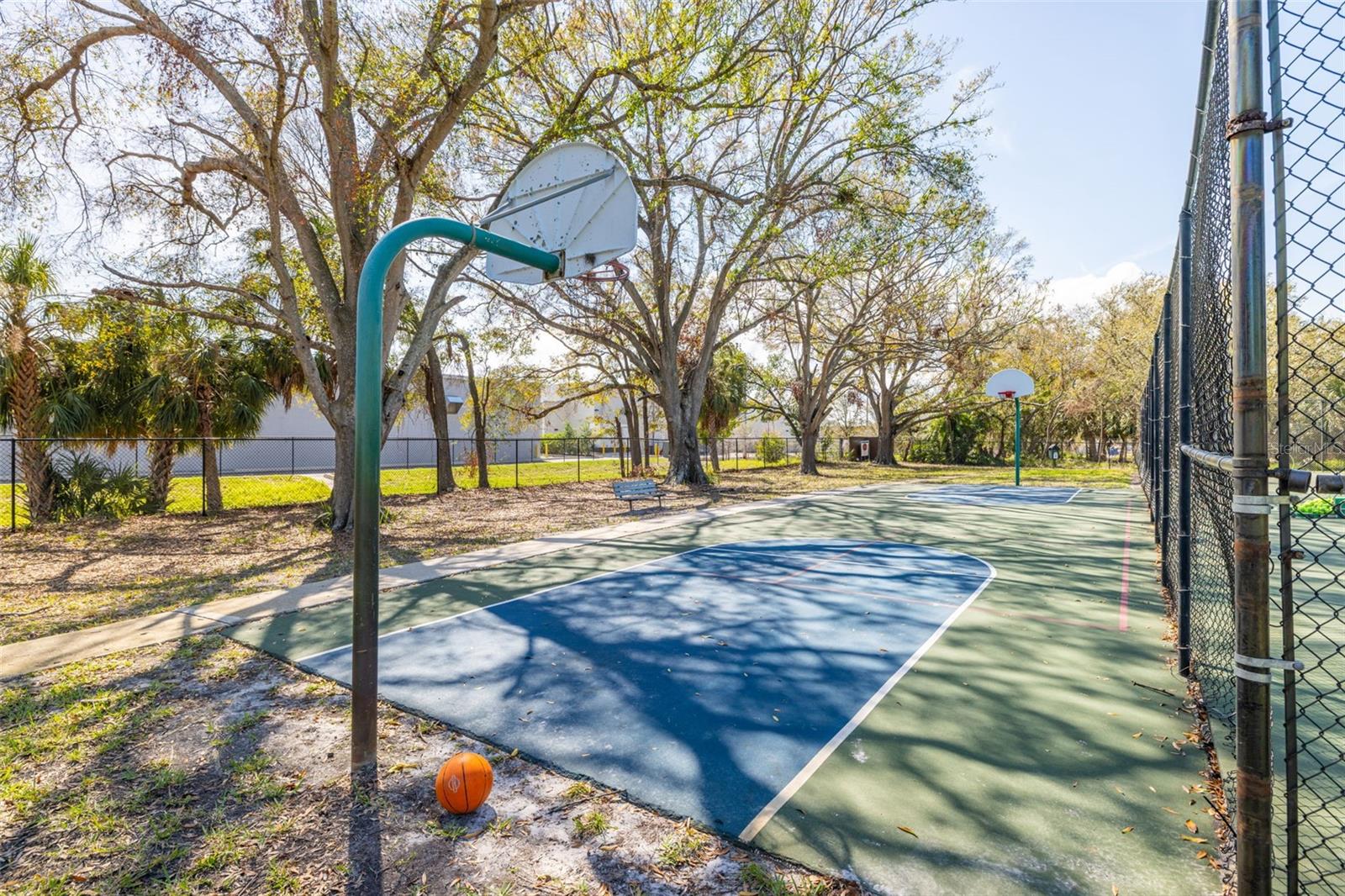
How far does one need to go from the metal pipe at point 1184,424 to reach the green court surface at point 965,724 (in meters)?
0.43

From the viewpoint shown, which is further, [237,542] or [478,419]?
[478,419]

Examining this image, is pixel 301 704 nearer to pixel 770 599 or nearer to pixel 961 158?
pixel 770 599

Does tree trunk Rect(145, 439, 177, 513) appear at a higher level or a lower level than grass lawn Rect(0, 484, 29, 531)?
higher

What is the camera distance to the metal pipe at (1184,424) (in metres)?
4.16

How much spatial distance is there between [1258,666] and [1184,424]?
296 centimetres

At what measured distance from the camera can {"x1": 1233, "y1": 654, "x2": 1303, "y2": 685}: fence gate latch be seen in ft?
6.24

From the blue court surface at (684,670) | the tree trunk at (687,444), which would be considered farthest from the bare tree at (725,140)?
the blue court surface at (684,670)

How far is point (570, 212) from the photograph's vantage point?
203 inches

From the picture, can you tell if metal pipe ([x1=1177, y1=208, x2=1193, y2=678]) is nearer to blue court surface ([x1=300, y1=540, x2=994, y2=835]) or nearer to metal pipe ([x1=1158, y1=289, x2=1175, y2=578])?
metal pipe ([x1=1158, y1=289, x2=1175, y2=578])

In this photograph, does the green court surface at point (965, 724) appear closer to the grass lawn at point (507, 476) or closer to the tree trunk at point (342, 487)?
the tree trunk at point (342, 487)

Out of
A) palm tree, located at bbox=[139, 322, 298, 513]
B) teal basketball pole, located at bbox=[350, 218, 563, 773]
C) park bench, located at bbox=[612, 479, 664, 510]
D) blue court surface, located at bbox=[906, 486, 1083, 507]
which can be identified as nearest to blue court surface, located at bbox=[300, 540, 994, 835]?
teal basketball pole, located at bbox=[350, 218, 563, 773]

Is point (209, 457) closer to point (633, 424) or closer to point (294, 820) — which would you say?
point (294, 820)

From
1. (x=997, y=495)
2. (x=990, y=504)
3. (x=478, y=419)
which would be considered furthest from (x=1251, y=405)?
(x=478, y=419)

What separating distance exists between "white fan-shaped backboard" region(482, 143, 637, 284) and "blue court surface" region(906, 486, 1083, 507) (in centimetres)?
1281
